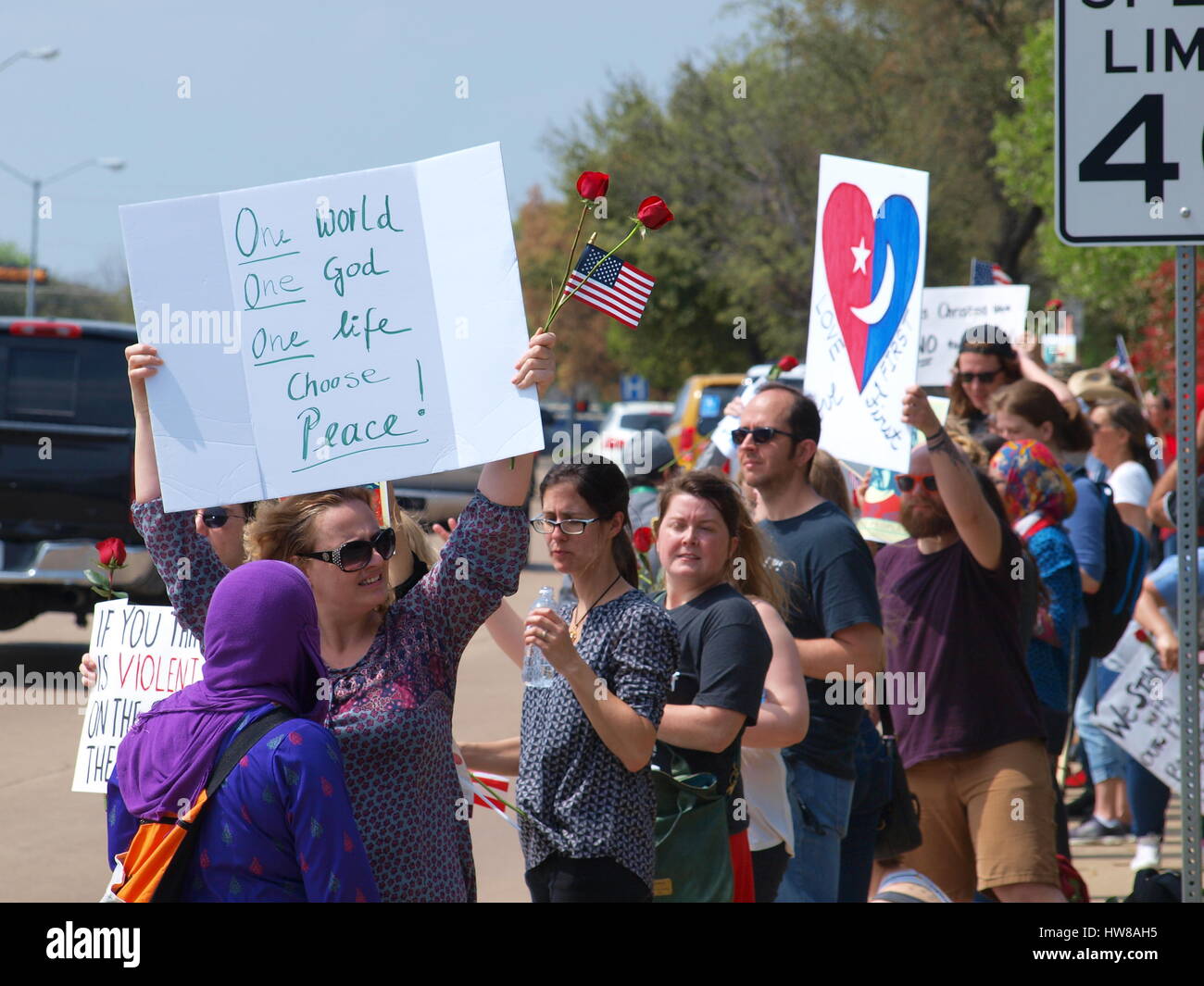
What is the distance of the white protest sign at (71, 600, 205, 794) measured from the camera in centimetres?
390

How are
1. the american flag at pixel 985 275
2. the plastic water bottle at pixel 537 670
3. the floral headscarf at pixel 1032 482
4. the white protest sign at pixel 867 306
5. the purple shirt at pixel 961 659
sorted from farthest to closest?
the american flag at pixel 985 275
the floral headscarf at pixel 1032 482
the white protest sign at pixel 867 306
the purple shirt at pixel 961 659
the plastic water bottle at pixel 537 670

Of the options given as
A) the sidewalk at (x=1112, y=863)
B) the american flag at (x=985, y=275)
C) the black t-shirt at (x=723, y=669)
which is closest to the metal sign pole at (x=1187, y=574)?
the black t-shirt at (x=723, y=669)

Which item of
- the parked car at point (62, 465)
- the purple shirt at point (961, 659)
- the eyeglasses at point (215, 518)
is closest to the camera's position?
the eyeglasses at point (215, 518)

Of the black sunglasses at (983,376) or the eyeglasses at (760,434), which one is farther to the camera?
the black sunglasses at (983,376)

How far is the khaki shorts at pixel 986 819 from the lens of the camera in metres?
4.65

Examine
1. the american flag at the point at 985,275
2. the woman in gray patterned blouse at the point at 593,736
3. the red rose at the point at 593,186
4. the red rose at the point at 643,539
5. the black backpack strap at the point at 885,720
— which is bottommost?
the black backpack strap at the point at 885,720

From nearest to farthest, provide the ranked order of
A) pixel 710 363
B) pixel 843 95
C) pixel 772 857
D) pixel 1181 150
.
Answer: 1. pixel 1181 150
2. pixel 772 857
3. pixel 843 95
4. pixel 710 363

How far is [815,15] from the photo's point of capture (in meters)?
38.8

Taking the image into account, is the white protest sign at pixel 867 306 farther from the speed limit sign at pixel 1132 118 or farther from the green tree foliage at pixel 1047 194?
the green tree foliage at pixel 1047 194

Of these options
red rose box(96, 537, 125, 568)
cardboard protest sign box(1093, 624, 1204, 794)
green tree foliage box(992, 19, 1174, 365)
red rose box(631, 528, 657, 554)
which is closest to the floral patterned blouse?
red rose box(96, 537, 125, 568)

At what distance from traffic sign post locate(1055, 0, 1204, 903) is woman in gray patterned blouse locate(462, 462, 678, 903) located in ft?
3.86
